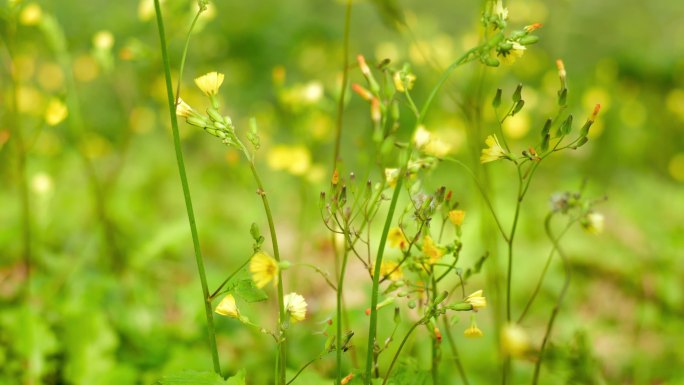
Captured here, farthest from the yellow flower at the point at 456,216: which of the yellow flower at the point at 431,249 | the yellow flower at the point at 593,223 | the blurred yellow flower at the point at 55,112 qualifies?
the blurred yellow flower at the point at 55,112

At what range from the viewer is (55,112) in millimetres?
1287

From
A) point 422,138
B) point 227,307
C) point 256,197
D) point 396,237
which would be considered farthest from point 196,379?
point 256,197

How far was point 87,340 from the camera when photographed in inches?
58.4

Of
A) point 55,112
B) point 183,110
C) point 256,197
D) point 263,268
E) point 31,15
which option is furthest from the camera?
point 256,197

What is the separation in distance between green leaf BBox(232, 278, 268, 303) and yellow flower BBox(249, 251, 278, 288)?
10 cm

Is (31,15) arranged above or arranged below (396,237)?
above

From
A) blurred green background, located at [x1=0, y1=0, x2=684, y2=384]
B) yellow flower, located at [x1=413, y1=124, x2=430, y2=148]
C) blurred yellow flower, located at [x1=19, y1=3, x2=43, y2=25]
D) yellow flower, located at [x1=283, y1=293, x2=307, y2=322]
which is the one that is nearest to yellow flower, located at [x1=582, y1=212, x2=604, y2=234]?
blurred green background, located at [x1=0, y1=0, x2=684, y2=384]

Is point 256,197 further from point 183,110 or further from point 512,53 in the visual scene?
point 512,53

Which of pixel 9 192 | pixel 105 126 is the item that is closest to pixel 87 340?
pixel 9 192

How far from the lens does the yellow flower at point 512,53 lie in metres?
0.89

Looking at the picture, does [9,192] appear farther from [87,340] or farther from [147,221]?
[87,340]

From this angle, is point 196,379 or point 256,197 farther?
point 256,197

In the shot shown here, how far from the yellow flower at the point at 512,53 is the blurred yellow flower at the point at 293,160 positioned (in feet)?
3.54

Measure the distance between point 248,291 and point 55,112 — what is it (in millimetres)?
672
